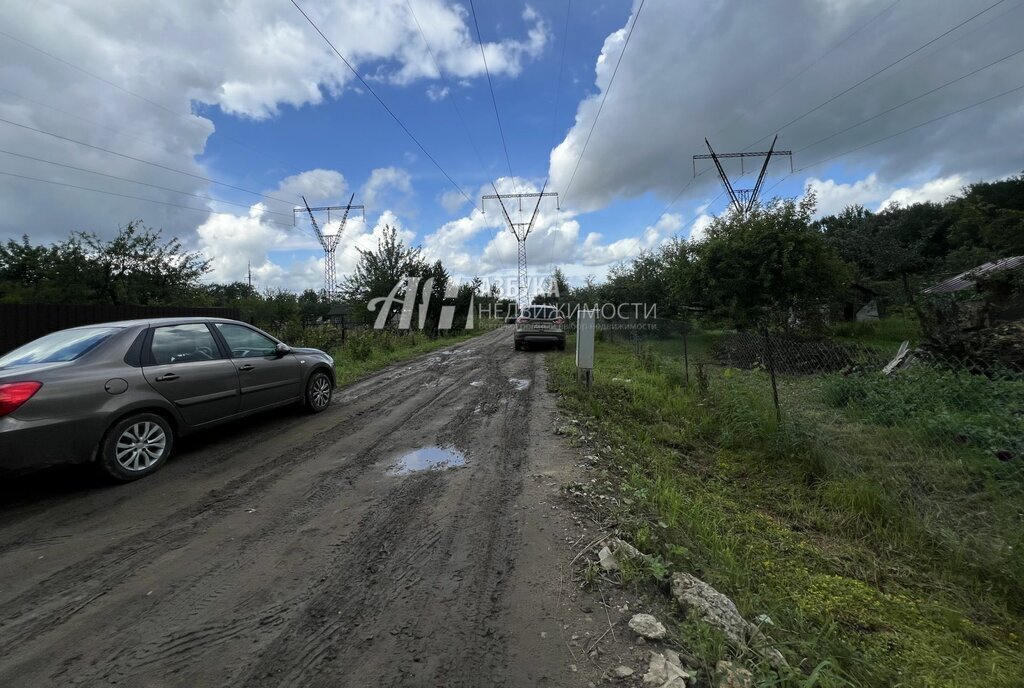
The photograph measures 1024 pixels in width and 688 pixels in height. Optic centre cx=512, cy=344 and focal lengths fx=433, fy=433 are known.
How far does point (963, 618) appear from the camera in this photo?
7.86 ft

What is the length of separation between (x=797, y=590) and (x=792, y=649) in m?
0.68

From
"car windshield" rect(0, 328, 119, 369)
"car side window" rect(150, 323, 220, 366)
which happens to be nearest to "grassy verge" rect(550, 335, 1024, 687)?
"car side window" rect(150, 323, 220, 366)

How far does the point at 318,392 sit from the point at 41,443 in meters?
3.23

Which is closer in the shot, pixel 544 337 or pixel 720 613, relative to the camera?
pixel 720 613

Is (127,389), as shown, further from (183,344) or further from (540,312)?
(540,312)

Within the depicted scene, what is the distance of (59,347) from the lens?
3.91 metres

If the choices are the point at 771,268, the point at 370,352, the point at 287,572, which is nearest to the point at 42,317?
the point at 370,352

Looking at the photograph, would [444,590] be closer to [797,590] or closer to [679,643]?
[679,643]

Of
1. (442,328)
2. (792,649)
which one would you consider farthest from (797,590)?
(442,328)

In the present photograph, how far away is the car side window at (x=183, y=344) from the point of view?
429 centimetres

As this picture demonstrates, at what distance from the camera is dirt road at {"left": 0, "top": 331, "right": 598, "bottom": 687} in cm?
185

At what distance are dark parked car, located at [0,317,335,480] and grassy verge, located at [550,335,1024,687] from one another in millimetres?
3917

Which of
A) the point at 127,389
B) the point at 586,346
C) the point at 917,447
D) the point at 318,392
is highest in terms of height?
the point at 586,346

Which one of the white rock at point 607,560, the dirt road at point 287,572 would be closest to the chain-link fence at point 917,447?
the white rock at point 607,560
